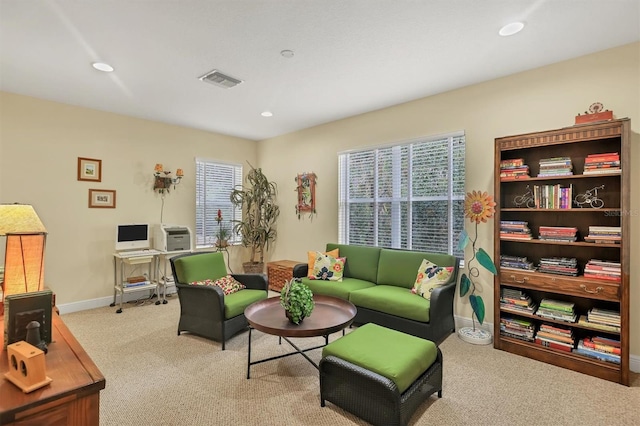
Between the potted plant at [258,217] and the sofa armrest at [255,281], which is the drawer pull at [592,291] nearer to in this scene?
the sofa armrest at [255,281]

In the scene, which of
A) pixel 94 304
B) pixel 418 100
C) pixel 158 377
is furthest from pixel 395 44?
pixel 94 304

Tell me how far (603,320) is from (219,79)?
13.7 ft

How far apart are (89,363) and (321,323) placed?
1.53 metres

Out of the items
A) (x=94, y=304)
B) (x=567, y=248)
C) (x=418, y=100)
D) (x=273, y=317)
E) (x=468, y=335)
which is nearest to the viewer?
(x=273, y=317)

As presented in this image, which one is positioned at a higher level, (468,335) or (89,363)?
(89,363)

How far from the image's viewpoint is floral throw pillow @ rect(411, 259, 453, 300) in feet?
10.8

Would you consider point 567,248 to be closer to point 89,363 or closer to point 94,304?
point 89,363

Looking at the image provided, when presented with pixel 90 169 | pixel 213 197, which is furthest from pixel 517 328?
pixel 90 169

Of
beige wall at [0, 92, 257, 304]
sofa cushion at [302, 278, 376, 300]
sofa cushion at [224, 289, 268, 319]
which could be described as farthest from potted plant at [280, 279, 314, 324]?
beige wall at [0, 92, 257, 304]

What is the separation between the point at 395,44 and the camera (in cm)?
267

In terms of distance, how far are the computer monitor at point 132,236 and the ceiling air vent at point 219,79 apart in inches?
98.6

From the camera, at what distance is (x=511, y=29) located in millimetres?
2445

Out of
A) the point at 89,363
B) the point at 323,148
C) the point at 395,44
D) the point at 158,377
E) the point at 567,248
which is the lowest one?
the point at 158,377

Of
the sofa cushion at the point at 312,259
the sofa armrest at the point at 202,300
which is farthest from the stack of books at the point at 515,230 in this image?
the sofa armrest at the point at 202,300
